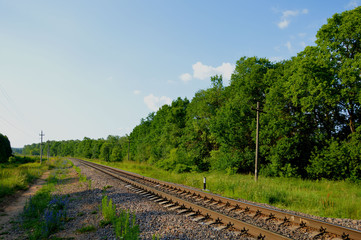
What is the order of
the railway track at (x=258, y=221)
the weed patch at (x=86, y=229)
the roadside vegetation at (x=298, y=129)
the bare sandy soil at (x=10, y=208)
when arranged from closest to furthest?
the railway track at (x=258, y=221) < the weed patch at (x=86, y=229) < the bare sandy soil at (x=10, y=208) < the roadside vegetation at (x=298, y=129)

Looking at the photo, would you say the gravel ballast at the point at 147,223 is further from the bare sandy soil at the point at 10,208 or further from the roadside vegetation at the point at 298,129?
the roadside vegetation at the point at 298,129

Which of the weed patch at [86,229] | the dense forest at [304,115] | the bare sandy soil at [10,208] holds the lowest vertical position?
the bare sandy soil at [10,208]

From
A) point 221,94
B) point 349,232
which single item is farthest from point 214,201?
point 221,94

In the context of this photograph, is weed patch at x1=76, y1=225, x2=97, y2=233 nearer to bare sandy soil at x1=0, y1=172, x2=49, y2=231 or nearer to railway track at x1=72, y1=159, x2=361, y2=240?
railway track at x1=72, y1=159, x2=361, y2=240

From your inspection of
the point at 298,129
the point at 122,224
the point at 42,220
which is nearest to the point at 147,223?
the point at 122,224

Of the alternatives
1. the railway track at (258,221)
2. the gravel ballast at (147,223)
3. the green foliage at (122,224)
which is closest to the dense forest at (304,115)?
the railway track at (258,221)

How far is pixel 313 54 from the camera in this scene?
69.1ft

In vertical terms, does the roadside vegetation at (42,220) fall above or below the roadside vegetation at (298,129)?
below

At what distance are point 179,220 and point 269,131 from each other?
16.8 meters

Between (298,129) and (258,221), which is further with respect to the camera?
(298,129)

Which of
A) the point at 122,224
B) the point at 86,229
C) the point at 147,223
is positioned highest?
the point at 122,224

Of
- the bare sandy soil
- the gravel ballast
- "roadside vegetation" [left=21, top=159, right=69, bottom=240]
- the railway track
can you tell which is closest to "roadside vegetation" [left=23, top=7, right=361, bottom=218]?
the railway track

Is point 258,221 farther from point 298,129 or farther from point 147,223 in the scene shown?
point 298,129

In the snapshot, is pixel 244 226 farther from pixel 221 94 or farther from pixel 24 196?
pixel 221 94
